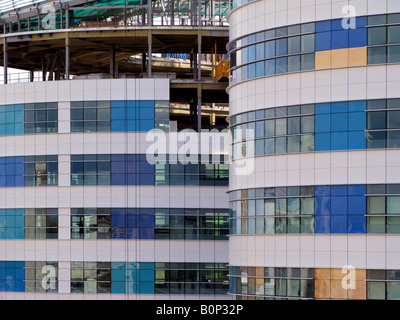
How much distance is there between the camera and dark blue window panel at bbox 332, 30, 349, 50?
4253 cm

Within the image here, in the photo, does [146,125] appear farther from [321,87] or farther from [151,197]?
[321,87]

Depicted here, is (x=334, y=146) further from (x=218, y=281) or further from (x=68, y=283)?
(x=68, y=283)

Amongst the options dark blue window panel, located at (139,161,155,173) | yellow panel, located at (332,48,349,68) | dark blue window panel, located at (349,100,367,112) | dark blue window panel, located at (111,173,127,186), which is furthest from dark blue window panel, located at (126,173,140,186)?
dark blue window panel, located at (349,100,367,112)

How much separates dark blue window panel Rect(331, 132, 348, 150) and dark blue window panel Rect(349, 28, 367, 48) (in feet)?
15.1

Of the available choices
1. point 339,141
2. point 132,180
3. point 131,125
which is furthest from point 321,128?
point 131,125

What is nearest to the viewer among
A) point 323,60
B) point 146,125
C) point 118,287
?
point 323,60

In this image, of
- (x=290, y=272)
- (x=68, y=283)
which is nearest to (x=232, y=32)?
(x=290, y=272)

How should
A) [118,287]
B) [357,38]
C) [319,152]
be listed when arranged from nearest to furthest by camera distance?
[357,38] < [319,152] < [118,287]

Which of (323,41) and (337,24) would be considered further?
(323,41)

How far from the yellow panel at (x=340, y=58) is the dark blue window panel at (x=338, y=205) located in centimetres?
692

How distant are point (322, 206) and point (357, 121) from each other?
4768 mm

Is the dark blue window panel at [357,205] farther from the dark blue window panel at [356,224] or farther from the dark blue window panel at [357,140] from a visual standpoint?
the dark blue window panel at [357,140]

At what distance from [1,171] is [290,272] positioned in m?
28.5

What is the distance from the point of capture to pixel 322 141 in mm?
43031
